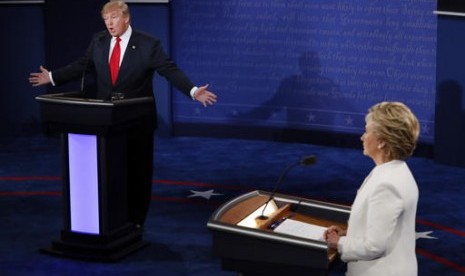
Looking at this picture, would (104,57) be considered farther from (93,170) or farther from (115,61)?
(93,170)

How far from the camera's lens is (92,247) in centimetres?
607

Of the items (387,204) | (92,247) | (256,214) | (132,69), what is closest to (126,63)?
(132,69)

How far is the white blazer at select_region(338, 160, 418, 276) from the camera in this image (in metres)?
3.18

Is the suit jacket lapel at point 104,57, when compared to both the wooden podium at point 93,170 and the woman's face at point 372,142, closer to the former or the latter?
the wooden podium at point 93,170

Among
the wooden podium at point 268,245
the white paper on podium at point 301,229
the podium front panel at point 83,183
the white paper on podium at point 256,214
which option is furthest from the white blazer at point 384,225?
the podium front panel at point 83,183

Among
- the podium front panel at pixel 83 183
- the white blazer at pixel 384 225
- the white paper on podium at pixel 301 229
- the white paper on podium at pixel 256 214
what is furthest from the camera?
the podium front panel at pixel 83 183

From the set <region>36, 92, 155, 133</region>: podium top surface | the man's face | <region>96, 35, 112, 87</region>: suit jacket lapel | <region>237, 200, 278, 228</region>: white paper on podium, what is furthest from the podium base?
<region>237, 200, 278, 228</region>: white paper on podium

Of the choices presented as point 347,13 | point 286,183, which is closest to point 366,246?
point 286,183

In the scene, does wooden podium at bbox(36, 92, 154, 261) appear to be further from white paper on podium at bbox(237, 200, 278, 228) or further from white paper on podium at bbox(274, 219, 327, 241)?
white paper on podium at bbox(274, 219, 327, 241)

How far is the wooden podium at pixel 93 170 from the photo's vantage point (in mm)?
5809

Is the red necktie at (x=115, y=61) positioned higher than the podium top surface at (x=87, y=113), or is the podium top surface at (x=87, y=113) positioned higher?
the red necktie at (x=115, y=61)

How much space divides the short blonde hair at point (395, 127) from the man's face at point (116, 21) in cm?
314

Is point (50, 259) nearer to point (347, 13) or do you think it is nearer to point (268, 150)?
point (268, 150)

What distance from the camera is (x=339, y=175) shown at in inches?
330
